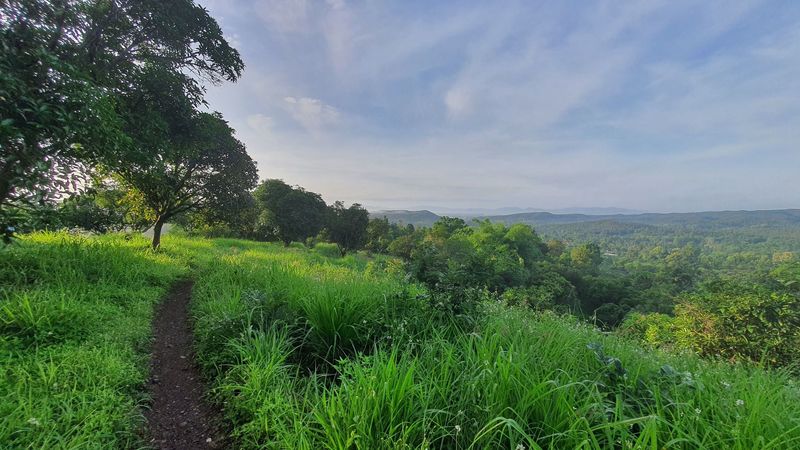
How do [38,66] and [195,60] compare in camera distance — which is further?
[195,60]

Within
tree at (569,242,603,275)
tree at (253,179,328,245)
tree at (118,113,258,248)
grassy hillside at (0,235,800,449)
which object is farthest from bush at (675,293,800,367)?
tree at (569,242,603,275)

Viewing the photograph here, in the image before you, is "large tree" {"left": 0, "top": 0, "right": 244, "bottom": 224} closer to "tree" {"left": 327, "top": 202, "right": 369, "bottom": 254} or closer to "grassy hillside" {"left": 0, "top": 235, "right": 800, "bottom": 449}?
"grassy hillside" {"left": 0, "top": 235, "right": 800, "bottom": 449}

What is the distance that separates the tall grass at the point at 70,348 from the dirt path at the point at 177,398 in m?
0.17

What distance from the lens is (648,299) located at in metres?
31.8

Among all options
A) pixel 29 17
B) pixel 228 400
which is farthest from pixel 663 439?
pixel 29 17

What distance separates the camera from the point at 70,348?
127 inches

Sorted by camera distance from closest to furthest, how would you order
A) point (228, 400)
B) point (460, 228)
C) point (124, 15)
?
point (228, 400) → point (124, 15) → point (460, 228)

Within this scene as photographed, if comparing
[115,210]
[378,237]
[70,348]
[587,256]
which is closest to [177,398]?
[70,348]

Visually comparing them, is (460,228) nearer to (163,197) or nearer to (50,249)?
(163,197)

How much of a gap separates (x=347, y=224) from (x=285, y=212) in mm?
6480

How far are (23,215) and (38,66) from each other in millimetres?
1987

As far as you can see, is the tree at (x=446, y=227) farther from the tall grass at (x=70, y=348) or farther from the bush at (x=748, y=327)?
the tall grass at (x=70, y=348)

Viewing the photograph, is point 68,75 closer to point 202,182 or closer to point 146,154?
point 146,154

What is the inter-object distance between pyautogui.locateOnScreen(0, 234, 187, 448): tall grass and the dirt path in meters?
0.17
